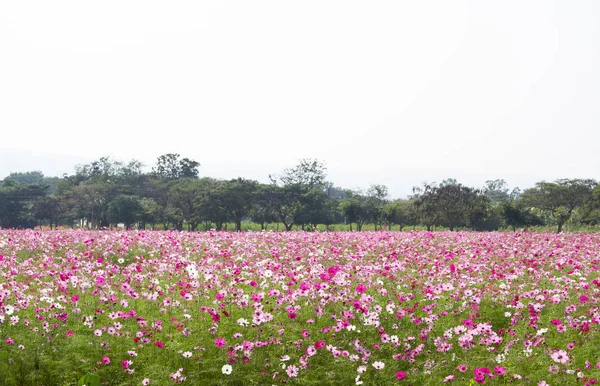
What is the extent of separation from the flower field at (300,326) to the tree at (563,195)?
4962cm

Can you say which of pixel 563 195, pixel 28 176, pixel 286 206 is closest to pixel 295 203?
pixel 286 206

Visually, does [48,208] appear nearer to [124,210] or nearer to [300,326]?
[124,210]

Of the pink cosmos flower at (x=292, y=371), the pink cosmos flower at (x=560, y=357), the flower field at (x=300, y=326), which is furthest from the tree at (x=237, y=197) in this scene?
the pink cosmos flower at (x=560, y=357)

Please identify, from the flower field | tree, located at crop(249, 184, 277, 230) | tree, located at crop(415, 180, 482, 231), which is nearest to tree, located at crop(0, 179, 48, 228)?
tree, located at crop(249, 184, 277, 230)

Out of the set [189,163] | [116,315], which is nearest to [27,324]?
[116,315]

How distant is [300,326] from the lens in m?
6.98

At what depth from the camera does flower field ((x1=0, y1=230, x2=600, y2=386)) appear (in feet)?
20.0

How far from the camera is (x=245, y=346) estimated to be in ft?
19.4

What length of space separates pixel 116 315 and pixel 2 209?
6946 cm

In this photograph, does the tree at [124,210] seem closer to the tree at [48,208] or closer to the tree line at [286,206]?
the tree line at [286,206]

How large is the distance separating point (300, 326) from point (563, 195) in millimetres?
55922

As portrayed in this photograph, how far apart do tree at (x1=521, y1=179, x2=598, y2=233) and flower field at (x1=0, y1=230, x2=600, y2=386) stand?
163 feet

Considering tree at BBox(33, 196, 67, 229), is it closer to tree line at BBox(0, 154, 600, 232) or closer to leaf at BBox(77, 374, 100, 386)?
tree line at BBox(0, 154, 600, 232)

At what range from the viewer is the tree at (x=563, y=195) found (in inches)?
2122
